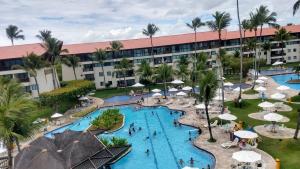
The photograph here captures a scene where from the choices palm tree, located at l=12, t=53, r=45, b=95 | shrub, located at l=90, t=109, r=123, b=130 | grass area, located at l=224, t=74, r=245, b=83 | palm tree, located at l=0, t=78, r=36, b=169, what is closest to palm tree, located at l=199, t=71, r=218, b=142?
shrub, located at l=90, t=109, r=123, b=130

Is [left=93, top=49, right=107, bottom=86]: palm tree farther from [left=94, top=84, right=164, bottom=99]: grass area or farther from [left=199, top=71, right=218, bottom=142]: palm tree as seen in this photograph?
[left=199, top=71, right=218, bottom=142]: palm tree

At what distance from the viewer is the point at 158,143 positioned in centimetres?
3466

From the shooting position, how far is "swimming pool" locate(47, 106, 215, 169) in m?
28.9

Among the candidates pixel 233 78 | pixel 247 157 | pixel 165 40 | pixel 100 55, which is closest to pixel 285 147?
pixel 247 157

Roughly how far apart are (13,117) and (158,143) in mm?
21396

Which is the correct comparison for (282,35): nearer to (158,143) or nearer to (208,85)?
(208,85)

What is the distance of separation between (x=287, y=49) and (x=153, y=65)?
38.7 metres

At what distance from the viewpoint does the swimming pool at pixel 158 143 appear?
28.9m

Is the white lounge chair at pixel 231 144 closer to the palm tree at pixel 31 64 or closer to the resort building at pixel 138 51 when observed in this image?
the palm tree at pixel 31 64

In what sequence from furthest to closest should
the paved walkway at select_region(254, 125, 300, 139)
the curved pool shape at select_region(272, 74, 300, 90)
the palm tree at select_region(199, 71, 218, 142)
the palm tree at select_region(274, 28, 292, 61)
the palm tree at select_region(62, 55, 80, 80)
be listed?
the palm tree at select_region(274, 28, 292, 61) < the palm tree at select_region(62, 55, 80, 80) < the curved pool shape at select_region(272, 74, 300, 90) < the paved walkway at select_region(254, 125, 300, 139) < the palm tree at select_region(199, 71, 218, 142)

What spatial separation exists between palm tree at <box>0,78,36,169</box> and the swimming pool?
13631 mm

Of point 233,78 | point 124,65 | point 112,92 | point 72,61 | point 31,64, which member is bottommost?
point 112,92

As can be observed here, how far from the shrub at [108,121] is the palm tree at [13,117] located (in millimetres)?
23113

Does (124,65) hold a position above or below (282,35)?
below
